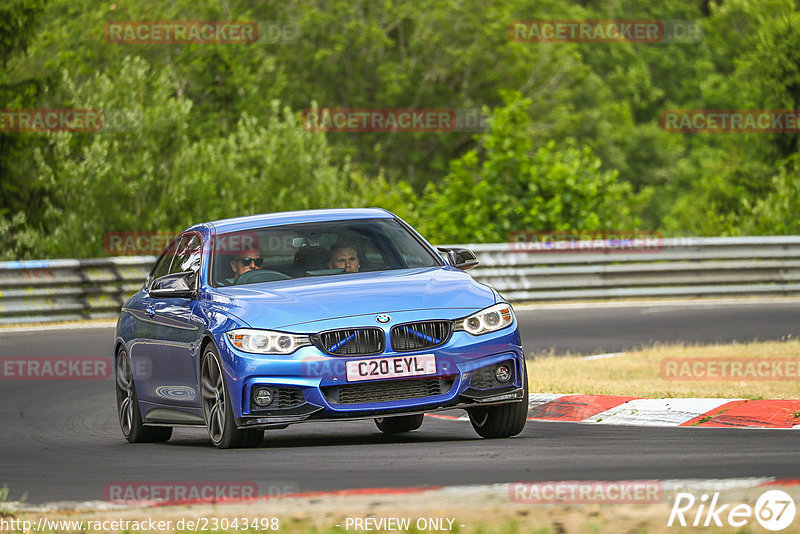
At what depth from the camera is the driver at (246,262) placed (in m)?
9.77

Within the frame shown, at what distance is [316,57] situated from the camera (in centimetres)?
5794

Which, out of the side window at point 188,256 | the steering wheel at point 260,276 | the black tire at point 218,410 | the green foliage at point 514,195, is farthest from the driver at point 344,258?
the green foliage at point 514,195

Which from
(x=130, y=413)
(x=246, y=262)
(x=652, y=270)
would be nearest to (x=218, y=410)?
(x=246, y=262)

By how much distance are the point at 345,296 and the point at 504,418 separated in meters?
1.26

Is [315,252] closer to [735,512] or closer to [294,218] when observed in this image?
[294,218]

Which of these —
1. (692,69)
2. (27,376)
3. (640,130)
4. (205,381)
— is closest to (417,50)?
(640,130)

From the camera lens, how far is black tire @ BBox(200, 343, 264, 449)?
8.88 metres

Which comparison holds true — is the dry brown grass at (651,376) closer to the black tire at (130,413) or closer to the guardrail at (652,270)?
the black tire at (130,413)

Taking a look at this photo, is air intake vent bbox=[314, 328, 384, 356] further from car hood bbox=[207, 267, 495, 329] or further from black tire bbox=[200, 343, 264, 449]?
black tire bbox=[200, 343, 264, 449]

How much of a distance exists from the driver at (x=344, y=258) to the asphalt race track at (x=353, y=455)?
1116mm

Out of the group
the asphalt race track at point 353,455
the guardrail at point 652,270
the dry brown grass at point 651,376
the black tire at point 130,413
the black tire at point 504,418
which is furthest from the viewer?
the guardrail at point 652,270

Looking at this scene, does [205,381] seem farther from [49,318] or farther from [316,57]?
[316,57]

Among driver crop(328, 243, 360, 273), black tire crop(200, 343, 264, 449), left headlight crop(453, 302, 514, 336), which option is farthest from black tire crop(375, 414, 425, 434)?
left headlight crop(453, 302, 514, 336)

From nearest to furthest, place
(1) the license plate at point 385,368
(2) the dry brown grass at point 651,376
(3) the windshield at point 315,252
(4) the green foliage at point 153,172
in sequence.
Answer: (1) the license plate at point 385,368 → (3) the windshield at point 315,252 → (2) the dry brown grass at point 651,376 → (4) the green foliage at point 153,172
